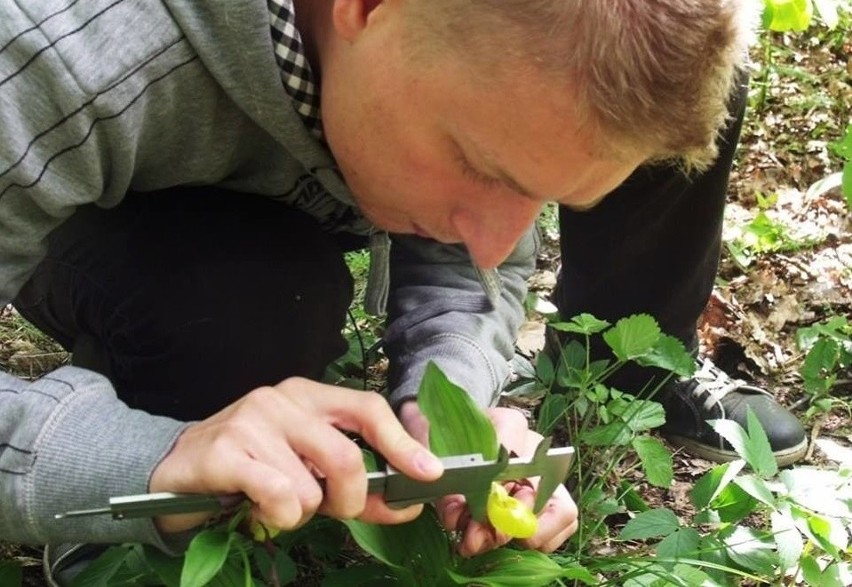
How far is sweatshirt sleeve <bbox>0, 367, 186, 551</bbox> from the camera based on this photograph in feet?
2.86

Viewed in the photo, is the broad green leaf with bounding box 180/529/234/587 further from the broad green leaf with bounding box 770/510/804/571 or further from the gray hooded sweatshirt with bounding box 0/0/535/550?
the broad green leaf with bounding box 770/510/804/571

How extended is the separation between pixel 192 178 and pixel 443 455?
1.48ft

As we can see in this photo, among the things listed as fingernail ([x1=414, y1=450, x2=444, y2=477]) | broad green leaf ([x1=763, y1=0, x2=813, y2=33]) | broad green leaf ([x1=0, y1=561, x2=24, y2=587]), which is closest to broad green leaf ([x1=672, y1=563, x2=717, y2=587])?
fingernail ([x1=414, y1=450, x2=444, y2=477])

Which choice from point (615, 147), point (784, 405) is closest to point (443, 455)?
point (615, 147)

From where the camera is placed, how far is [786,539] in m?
1.13

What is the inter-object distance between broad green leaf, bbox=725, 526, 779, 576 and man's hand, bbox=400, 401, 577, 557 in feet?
0.68

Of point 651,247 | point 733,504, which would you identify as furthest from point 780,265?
point 733,504

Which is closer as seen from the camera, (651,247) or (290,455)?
(290,455)

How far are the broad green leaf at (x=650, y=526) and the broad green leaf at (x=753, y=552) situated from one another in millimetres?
65

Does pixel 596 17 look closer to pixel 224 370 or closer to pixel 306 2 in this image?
pixel 306 2

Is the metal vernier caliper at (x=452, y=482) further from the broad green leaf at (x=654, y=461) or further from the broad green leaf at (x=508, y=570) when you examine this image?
the broad green leaf at (x=654, y=461)

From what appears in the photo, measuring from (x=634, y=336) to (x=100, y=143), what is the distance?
67cm

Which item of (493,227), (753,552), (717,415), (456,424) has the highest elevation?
(493,227)

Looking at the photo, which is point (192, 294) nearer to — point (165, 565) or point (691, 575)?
point (165, 565)
